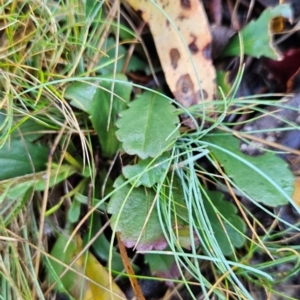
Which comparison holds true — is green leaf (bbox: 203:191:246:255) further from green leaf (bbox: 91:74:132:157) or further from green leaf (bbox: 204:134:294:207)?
green leaf (bbox: 91:74:132:157)

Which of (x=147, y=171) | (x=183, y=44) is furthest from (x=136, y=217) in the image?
(x=183, y=44)

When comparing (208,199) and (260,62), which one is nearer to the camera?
(208,199)

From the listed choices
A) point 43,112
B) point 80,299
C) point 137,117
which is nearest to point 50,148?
point 43,112

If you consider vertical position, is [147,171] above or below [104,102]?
below

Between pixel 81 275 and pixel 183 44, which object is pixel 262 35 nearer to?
pixel 183 44

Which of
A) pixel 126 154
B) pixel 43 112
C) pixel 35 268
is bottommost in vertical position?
pixel 35 268

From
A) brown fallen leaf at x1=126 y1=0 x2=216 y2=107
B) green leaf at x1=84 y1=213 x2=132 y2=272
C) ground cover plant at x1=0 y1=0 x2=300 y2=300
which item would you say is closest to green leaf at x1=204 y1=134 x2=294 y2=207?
ground cover plant at x1=0 y1=0 x2=300 y2=300

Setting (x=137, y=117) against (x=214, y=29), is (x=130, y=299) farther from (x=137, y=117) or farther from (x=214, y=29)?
(x=214, y=29)
